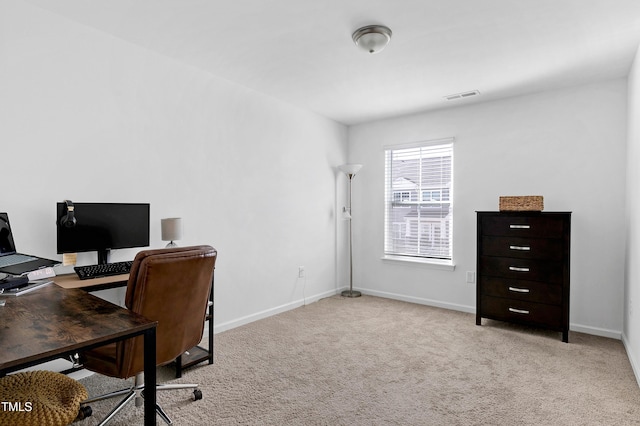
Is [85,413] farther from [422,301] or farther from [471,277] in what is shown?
[471,277]

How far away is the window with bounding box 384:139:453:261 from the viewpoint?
14.8ft

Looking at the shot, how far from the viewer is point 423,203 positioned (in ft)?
15.4

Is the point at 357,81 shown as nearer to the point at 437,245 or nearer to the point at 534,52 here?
the point at 534,52

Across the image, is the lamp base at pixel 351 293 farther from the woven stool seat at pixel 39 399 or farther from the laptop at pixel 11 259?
the woven stool seat at pixel 39 399

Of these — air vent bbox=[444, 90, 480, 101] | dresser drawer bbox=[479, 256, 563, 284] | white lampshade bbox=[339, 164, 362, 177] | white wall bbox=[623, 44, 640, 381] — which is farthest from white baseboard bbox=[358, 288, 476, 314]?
air vent bbox=[444, 90, 480, 101]

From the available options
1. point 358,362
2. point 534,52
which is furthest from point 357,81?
point 358,362

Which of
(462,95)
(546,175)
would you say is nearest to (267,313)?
(462,95)

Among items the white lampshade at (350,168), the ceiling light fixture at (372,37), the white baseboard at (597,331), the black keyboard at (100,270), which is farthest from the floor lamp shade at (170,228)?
the white baseboard at (597,331)

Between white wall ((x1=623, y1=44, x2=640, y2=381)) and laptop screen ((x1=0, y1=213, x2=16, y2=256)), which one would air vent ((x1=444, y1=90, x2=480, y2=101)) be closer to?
white wall ((x1=623, y1=44, x2=640, y2=381))

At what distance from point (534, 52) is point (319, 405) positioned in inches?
121

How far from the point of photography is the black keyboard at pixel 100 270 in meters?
2.27

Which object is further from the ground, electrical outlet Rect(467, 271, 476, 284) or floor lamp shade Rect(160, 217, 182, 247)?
floor lamp shade Rect(160, 217, 182, 247)

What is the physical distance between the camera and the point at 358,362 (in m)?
2.90

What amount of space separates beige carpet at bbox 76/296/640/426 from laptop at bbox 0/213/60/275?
930mm
